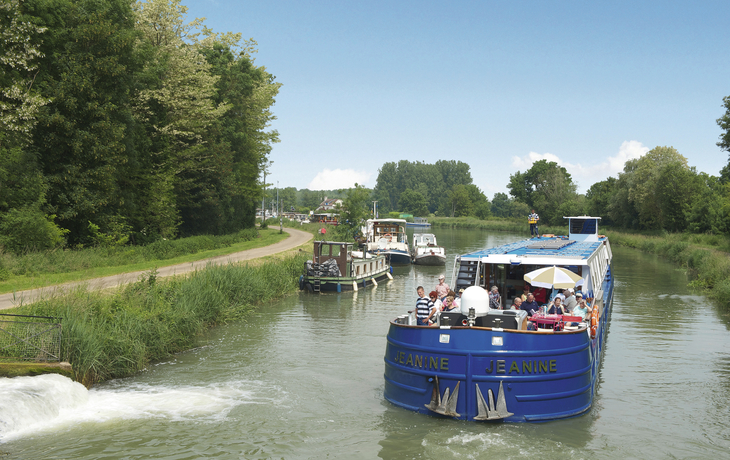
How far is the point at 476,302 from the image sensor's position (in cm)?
1172

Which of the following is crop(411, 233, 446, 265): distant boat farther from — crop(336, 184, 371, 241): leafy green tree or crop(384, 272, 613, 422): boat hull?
crop(384, 272, 613, 422): boat hull

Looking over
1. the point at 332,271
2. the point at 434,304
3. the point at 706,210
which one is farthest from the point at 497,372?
the point at 706,210

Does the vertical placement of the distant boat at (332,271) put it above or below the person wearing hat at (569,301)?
below

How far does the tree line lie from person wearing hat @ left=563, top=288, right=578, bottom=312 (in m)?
21.4

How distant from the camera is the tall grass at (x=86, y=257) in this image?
21.6 metres

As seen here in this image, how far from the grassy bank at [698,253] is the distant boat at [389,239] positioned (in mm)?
21621

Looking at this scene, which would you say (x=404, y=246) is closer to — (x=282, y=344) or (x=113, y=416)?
(x=282, y=344)

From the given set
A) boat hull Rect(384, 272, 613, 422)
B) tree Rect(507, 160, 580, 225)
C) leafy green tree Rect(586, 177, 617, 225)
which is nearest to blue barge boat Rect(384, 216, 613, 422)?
boat hull Rect(384, 272, 613, 422)

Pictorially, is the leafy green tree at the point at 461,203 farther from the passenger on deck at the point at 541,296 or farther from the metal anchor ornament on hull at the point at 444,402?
the metal anchor ornament on hull at the point at 444,402

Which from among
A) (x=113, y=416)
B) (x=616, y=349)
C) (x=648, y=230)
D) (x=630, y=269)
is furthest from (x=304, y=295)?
(x=648, y=230)

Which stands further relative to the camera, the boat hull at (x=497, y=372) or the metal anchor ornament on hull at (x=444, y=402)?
the metal anchor ornament on hull at (x=444, y=402)

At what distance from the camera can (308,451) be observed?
10484mm

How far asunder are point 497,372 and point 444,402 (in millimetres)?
1201

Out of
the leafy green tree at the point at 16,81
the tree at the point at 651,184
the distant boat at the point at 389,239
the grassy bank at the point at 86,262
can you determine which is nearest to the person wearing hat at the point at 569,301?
the grassy bank at the point at 86,262
